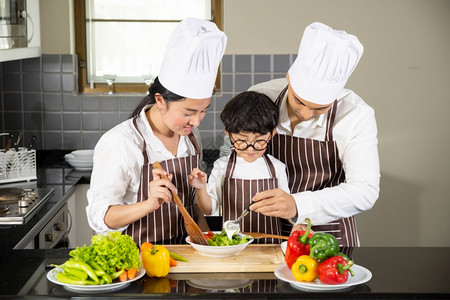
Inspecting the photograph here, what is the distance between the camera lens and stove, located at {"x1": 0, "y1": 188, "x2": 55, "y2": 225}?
3104mm

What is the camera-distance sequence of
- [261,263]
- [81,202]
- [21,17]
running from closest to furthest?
[261,263], [21,17], [81,202]

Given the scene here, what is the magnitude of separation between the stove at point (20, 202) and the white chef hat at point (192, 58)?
1.13 m

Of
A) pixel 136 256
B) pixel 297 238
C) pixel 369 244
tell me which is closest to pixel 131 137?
pixel 136 256

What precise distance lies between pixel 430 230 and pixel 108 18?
8.74ft

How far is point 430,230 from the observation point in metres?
4.94

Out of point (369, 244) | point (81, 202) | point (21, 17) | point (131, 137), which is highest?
point (21, 17)

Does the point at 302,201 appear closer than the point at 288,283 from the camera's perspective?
No

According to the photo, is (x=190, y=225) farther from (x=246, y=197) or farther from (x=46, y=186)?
(x=46, y=186)

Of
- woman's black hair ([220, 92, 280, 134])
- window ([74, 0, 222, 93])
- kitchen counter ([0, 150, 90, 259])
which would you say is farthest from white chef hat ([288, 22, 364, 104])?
window ([74, 0, 222, 93])

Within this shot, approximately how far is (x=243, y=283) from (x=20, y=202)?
60.7 inches

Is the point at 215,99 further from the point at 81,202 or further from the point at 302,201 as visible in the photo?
the point at 302,201

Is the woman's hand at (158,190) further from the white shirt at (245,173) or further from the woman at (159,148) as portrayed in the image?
the white shirt at (245,173)

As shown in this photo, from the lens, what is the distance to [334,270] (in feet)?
6.52

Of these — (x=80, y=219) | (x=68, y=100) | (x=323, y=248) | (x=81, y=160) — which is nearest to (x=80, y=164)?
(x=81, y=160)
